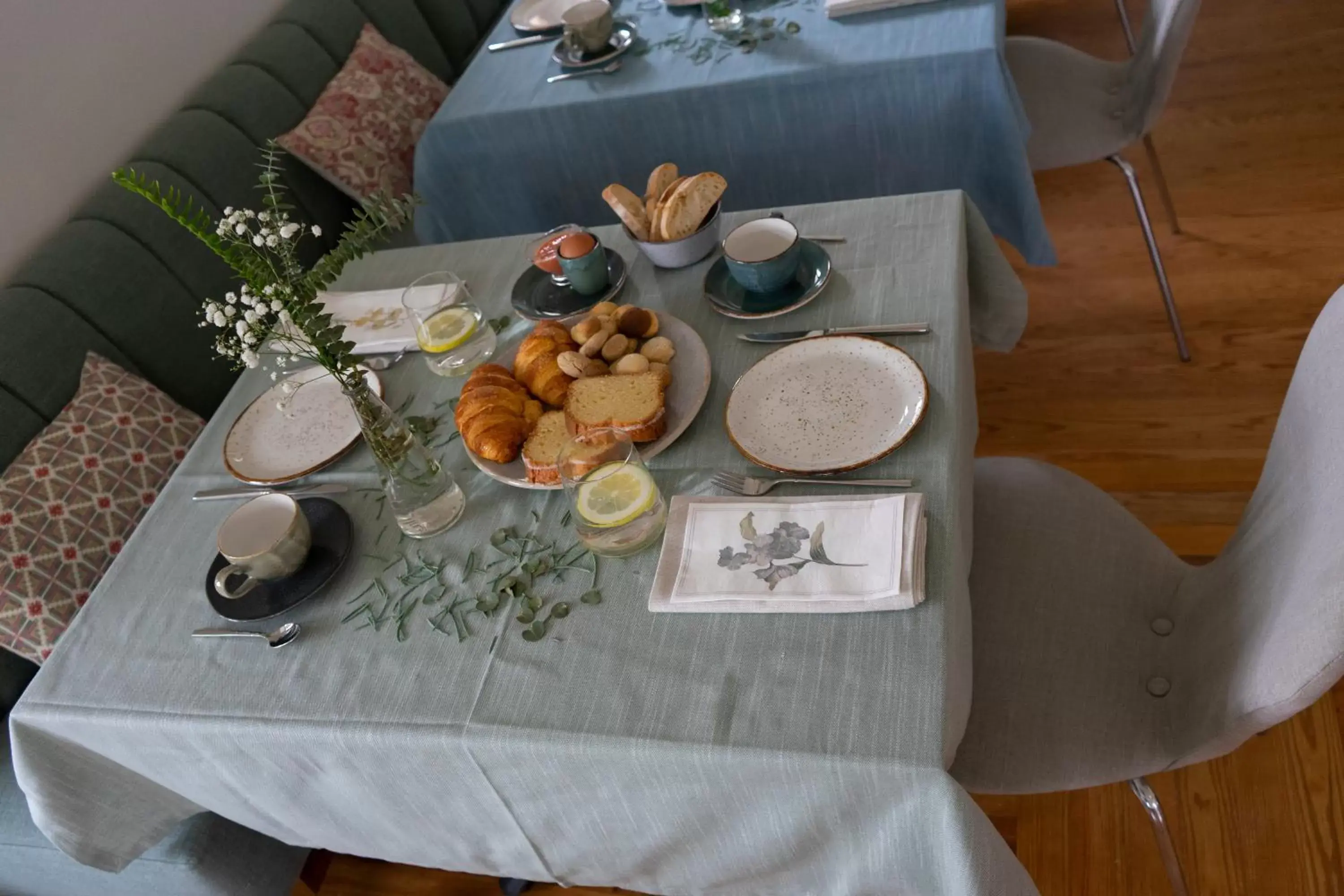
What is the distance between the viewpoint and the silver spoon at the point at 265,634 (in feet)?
3.32

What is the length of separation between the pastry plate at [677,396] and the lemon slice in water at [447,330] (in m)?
0.10

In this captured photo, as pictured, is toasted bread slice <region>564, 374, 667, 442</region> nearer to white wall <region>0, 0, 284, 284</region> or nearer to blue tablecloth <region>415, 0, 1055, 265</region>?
blue tablecloth <region>415, 0, 1055, 265</region>

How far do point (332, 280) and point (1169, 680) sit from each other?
0.96m

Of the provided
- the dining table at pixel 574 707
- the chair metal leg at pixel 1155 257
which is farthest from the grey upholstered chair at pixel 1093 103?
the dining table at pixel 574 707

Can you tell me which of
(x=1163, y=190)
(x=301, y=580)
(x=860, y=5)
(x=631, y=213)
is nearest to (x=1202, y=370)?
(x=1163, y=190)

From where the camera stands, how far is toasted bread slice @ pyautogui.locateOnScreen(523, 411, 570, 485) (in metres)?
1.06

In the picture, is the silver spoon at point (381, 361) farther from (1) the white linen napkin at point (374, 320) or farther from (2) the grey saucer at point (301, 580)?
(2) the grey saucer at point (301, 580)

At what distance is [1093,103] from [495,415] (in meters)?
1.46

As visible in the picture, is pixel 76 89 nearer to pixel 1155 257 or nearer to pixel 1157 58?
pixel 1157 58

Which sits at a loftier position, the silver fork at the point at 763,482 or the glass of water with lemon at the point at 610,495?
the glass of water with lemon at the point at 610,495

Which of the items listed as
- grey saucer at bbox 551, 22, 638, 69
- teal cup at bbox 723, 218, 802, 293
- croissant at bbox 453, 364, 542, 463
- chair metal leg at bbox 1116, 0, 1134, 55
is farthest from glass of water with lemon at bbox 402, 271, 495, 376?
chair metal leg at bbox 1116, 0, 1134, 55

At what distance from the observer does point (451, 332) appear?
1.28 meters

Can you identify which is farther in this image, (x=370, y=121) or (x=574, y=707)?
(x=370, y=121)

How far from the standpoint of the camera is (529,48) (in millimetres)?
2029
